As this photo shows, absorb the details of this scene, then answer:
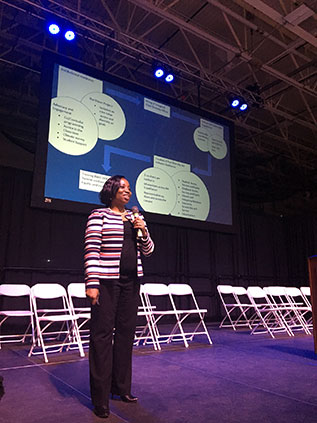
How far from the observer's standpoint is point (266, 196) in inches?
418

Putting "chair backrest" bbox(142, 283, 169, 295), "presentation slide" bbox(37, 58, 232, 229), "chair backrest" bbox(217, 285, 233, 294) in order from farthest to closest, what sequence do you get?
"chair backrest" bbox(217, 285, 233, 294)
"chair backrest" bbox(142, 283, 169, 295)
"presentation slide" bbox(37, 58, 232, 229)

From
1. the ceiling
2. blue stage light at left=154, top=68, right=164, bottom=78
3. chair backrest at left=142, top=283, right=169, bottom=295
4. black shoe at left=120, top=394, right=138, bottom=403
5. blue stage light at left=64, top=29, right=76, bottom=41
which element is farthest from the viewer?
blue stage light at left=154, top=68, right=164, bottom=78

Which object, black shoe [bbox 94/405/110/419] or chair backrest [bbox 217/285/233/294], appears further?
chair backrest [bbox 217/285/233/294]

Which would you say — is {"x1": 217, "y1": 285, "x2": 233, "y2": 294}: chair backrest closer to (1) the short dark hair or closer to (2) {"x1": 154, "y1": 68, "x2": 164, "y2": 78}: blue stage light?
(2) {"x1": 154, "y1": 68, "x2": 164, "y2": 78}: blue stage light

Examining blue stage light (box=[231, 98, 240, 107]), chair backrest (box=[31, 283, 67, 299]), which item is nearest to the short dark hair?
chair backrest (box=[31, 283, 67, 299])

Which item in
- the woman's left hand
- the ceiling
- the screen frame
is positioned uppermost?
the ceiling

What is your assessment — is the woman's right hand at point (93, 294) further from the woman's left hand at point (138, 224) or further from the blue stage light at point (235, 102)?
the blue stage light at point (235, 102)

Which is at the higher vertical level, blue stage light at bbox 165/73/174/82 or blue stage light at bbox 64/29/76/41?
blue stage light at bbox 165/73/174/82

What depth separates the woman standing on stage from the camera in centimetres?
190

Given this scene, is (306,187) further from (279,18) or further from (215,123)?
(279,18)

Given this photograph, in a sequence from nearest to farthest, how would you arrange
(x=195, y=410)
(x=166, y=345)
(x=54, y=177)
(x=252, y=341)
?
1. (x=195, y=410)
2. (x=54, y=177)
3. (x=166, y=345)
4. (x=252, y=341)

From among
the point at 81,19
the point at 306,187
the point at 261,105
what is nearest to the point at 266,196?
the point at 306,187

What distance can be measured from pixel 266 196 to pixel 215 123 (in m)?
5.46

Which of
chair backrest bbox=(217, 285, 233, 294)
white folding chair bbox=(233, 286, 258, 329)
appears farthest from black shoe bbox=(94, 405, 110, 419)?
chair backrest bbox=(217, 285, 233, 294)
